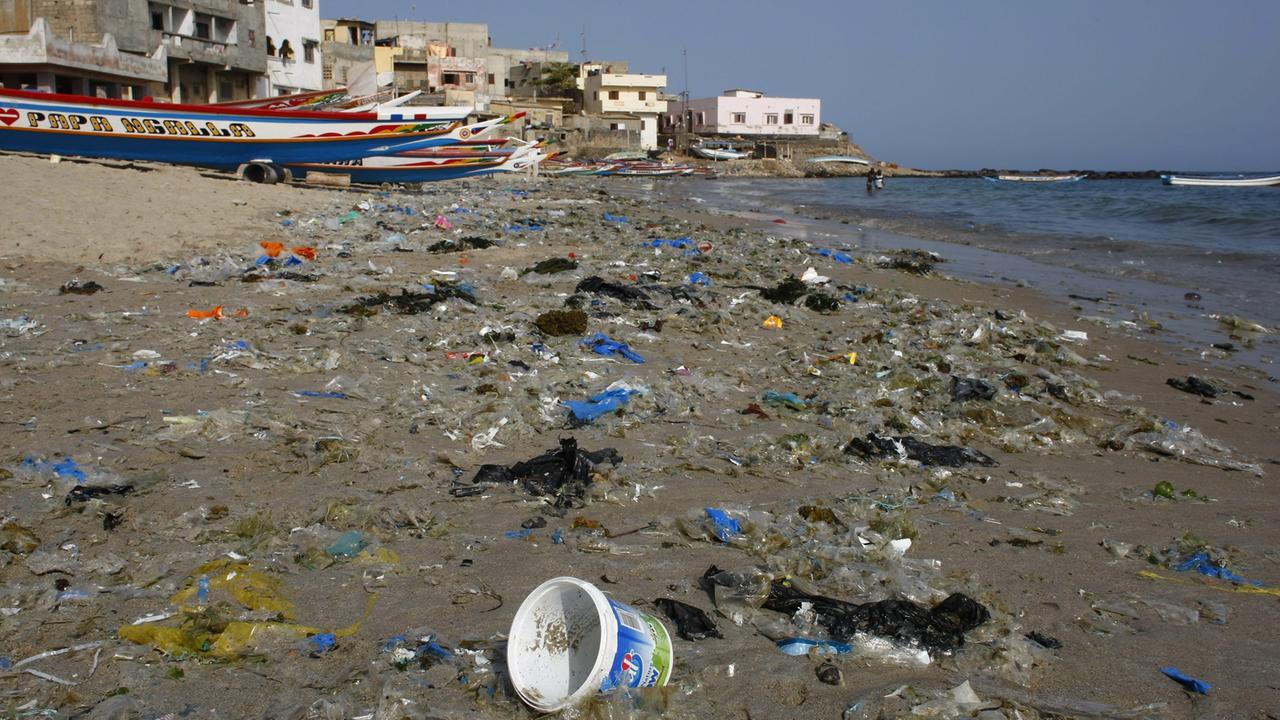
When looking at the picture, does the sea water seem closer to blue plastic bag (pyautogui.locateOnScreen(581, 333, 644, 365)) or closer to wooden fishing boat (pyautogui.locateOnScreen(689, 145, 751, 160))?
blue plastic bag (pyautogui.locateOnScreen(581, 333, 644, 365))

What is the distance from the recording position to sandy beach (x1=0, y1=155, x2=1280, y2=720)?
9.05ft

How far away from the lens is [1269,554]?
155 inches

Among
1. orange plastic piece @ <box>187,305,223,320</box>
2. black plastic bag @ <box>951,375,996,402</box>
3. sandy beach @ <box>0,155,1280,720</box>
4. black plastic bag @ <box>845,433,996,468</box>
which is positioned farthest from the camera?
orange plastic piece @ <box>187,305,223,320</box>

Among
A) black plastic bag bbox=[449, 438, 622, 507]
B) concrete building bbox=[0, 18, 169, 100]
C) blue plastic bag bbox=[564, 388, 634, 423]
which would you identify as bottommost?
black plastic bag bbox=[449, 438, 622, 507]

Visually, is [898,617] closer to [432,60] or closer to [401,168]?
[401,168]

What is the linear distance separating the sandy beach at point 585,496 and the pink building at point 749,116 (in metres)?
66.5

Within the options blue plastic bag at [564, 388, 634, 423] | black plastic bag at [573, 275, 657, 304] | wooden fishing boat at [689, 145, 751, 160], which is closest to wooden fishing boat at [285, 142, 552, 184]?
black plastic bag at [573, 275, 657, 304]

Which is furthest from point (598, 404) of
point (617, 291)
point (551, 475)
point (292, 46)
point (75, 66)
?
point (292, 46)

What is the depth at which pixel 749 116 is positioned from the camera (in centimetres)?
7419

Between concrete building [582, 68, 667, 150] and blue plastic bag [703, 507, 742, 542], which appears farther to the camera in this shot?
concrete building [582, 68, 667, 150]

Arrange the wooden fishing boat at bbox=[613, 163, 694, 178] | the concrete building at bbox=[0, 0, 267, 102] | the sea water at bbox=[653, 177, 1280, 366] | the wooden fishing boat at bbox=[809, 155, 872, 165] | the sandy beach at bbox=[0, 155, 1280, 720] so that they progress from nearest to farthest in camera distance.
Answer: the sandy beach at bbox=[0, 155, 1280, 720] < the sea water at bbox=[653, 177, 1280, 366] < the concrete building at bbox=[0, 0, 267, 102] < the wooden fishing boat at bbox=[613, 163, 694, 178] < the wooden fishing boat at bbox=[809, 155, 872, 165]

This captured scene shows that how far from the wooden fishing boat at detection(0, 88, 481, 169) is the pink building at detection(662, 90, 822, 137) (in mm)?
53589

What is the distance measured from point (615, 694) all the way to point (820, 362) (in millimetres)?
4987

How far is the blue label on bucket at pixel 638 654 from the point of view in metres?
2.42
